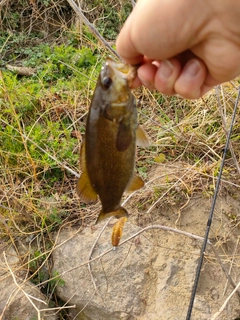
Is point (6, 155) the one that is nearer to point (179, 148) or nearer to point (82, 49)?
point (179, 148)

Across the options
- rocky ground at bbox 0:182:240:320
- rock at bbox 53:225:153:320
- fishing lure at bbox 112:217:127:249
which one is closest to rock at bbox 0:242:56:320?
rocky ground at bbox 0:182:240:320

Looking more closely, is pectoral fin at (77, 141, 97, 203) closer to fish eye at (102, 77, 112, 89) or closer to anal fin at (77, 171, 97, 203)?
anal fin at (77, 171, 97, 203)

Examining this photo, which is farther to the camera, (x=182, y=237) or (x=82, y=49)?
(x=82, y=49)

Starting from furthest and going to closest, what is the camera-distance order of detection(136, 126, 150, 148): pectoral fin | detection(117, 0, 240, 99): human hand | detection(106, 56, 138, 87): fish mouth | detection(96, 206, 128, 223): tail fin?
detection(96, 206, 128, 223): tail fin
detection(136, 126, 150, 148): pectoral fin
detection(106, 56, 138, 87): fish mouth
detection(117, 0, 240, 99): human hand

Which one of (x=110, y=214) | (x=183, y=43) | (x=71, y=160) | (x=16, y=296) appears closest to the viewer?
(x=183, y=43)

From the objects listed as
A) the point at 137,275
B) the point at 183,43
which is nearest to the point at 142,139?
the point at 183,43

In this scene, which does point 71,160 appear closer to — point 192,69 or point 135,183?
point 135,183

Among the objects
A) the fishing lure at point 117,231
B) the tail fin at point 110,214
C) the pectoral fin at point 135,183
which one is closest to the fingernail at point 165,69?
the pectoral fin at point 135,183

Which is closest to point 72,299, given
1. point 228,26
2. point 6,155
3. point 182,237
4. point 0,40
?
point 182,237
